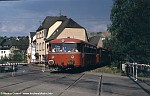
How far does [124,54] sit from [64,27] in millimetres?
41717

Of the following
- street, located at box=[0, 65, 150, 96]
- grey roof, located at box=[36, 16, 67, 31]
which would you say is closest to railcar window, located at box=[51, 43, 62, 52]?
street, located at box=[0, 65, 150, 96]

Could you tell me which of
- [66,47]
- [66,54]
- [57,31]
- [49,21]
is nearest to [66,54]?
[66,54]

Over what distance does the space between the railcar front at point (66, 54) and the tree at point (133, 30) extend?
1047 centimetres

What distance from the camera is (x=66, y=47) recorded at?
30344mm

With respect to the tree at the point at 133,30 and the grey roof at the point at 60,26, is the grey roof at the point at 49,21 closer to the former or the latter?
the grey roof at the point at 60,26

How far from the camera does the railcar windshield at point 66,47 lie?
30000mm

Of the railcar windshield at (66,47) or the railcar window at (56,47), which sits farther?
the railcar window at (56,47)

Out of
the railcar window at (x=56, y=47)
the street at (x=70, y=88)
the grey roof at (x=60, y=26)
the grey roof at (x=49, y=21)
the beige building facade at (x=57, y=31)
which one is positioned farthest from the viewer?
the grey roof at (x=49, y=21)

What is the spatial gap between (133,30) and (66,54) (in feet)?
41.5

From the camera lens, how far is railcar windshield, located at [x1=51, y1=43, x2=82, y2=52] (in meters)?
30.0

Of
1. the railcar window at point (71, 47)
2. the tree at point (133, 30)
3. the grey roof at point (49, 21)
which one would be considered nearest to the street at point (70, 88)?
the railcar window at point (71, 47)

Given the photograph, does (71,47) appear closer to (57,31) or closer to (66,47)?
(66,47)

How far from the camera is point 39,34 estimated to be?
89938 mm

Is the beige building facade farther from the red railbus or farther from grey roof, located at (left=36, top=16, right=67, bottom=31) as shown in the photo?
the red railbus
